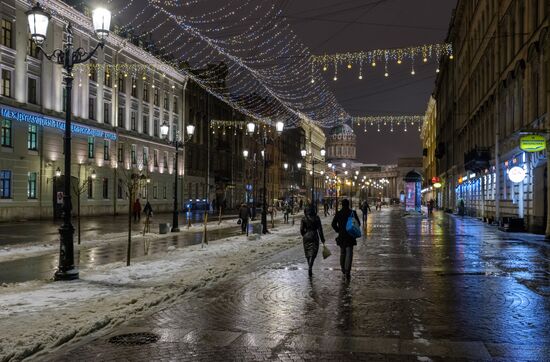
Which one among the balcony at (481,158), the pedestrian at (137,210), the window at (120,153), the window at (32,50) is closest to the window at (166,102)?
the window at (120,153)

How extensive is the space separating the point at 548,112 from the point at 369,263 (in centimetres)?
1339

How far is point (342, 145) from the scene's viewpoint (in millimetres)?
195875

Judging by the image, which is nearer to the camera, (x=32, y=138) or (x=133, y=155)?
(x=32, y=138)

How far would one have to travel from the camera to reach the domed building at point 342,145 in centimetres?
19362

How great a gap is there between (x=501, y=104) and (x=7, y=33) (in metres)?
30.8

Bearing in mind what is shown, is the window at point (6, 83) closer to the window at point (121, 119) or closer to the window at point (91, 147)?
the window at point (91, 147)

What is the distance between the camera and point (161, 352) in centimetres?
698

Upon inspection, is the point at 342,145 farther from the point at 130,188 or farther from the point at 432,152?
the point at 130,188

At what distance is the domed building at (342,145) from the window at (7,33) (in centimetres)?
15719

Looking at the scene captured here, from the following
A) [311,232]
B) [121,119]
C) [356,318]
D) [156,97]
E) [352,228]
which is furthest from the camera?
[156,97]

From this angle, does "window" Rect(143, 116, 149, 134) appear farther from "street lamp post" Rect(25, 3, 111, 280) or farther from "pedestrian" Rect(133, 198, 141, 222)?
"street lamp post" Rect(25, 3, 111, 280)

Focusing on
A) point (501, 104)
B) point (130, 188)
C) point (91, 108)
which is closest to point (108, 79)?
point (91, 108)

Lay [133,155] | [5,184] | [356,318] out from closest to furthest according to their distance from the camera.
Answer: [356,318]
[5,184]
[133,155]

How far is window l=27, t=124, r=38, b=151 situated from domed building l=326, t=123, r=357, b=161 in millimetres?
154372
